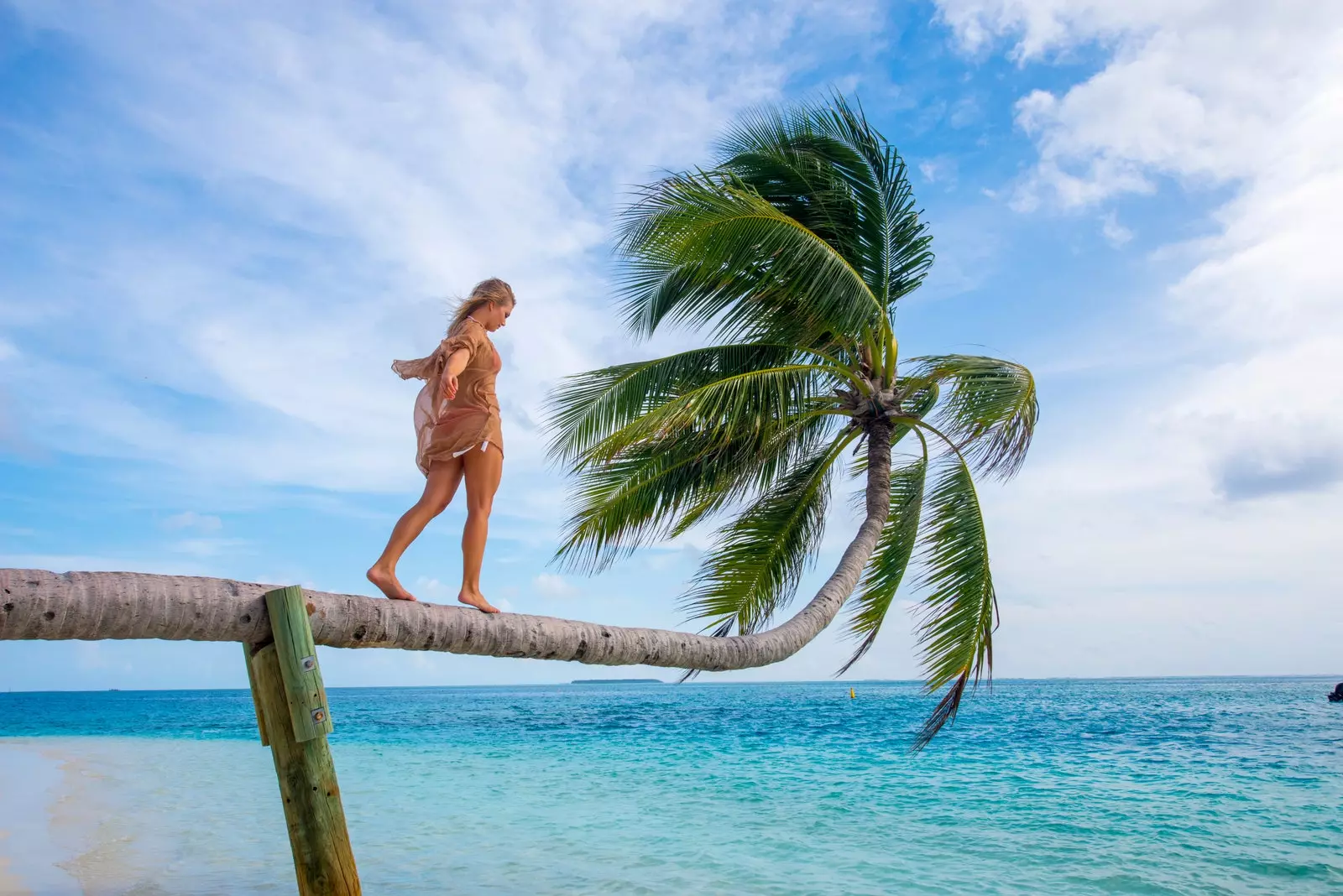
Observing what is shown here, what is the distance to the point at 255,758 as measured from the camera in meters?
20.7

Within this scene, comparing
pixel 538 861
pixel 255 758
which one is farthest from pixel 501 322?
pixel 255 758

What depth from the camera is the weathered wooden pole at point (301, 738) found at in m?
3.07

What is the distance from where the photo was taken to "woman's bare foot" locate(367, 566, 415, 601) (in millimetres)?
3621

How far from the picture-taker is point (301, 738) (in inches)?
124

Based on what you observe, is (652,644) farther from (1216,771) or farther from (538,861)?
(1216,771)

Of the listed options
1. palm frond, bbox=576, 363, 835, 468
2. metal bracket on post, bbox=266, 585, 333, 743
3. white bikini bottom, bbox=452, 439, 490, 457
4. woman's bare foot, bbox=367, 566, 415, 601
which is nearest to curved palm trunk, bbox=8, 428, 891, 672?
metal bracket on post, bbox=266, 585, 333, 743

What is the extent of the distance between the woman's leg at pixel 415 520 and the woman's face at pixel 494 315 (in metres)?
0.64

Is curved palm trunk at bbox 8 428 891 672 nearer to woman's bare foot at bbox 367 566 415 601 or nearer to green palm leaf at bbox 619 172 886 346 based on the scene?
woman's bare foot at bbox 367 566 415 601

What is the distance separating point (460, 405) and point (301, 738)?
1.49 meters

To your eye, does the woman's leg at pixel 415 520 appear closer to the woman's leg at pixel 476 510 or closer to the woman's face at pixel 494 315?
the woman's leg at pixel 476 510

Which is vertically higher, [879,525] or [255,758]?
[879,525]

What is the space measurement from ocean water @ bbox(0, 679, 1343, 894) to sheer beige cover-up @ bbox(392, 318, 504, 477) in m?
5.81

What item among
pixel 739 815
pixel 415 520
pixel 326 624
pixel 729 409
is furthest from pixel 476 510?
pixel 739 815

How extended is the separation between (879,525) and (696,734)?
23.0 m
